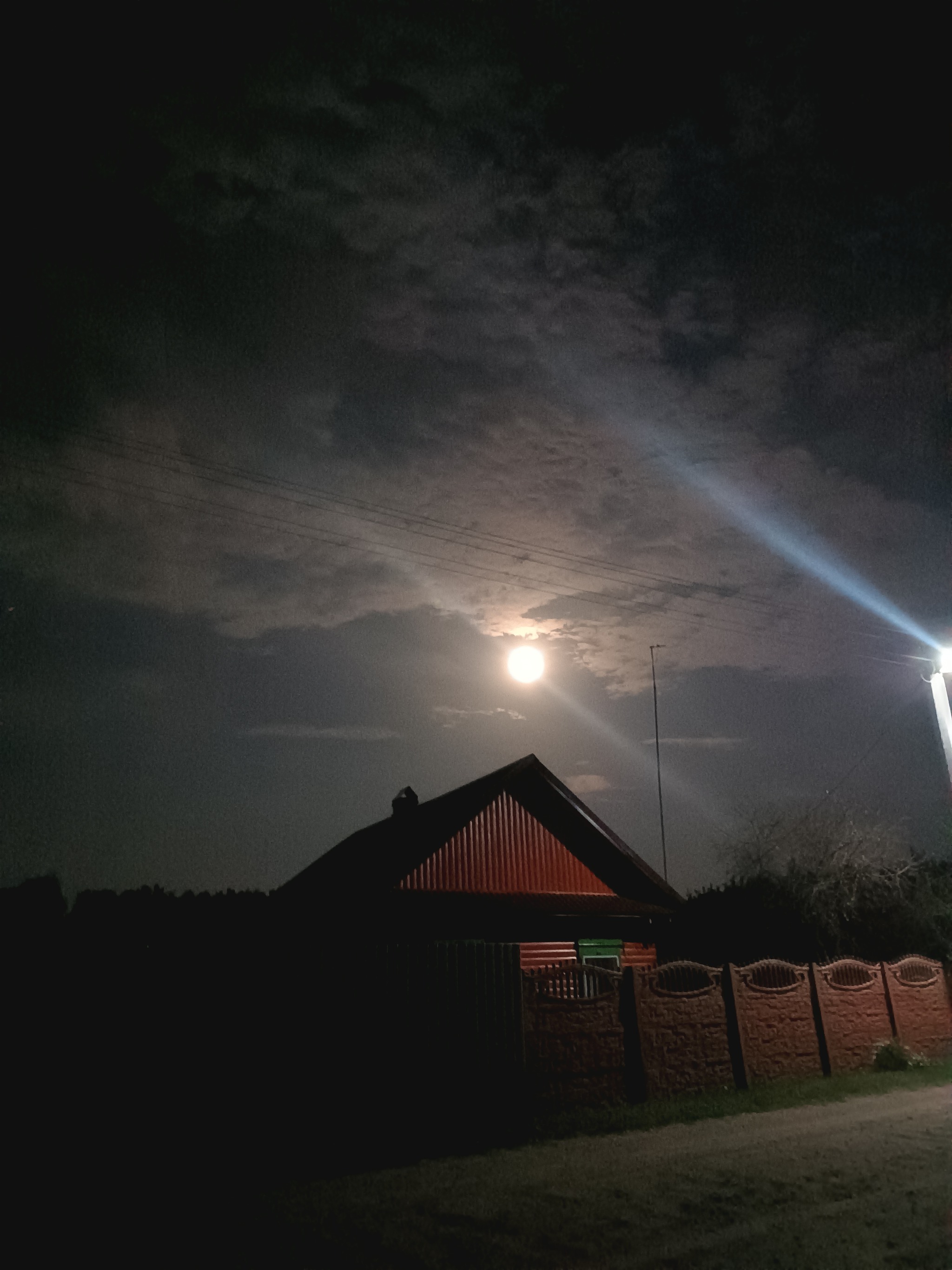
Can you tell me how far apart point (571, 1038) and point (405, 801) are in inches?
699

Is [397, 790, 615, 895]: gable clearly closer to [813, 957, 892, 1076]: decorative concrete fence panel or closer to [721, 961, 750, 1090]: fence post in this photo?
[813, 957, 892, 1076]: decorative concrete fence panel

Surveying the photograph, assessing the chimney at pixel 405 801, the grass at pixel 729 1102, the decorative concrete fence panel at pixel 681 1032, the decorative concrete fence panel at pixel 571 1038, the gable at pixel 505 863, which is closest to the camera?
the grass at pixel 729 1102

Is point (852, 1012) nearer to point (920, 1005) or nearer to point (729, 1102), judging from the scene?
point (920, 1005)

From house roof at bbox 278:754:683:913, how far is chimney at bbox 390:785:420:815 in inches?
187

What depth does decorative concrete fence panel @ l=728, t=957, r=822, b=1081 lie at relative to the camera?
13.0 m

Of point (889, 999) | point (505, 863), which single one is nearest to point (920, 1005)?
point (889, 999)

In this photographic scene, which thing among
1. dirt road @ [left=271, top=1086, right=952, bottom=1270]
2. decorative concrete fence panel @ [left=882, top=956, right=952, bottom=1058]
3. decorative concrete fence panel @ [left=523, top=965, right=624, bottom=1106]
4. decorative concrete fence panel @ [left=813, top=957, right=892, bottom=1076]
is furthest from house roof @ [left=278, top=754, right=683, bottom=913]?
dirt road @ [left=271, top=1086, right=952, bottom=1270]

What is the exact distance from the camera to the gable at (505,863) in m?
18.4

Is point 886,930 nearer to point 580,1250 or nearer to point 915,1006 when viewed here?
point 915,1006

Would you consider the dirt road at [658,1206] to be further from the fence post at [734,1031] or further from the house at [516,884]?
the house at [516,884]

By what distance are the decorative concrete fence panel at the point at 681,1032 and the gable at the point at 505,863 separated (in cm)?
664

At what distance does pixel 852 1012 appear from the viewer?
48.8 ft

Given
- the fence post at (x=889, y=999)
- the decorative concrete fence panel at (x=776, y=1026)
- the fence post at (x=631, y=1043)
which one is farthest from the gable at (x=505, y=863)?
the fence post at (x=631, y=1043)

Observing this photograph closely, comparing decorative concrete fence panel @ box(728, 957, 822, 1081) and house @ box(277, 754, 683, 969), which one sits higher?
house @ box(277, 754, 683, 969)
